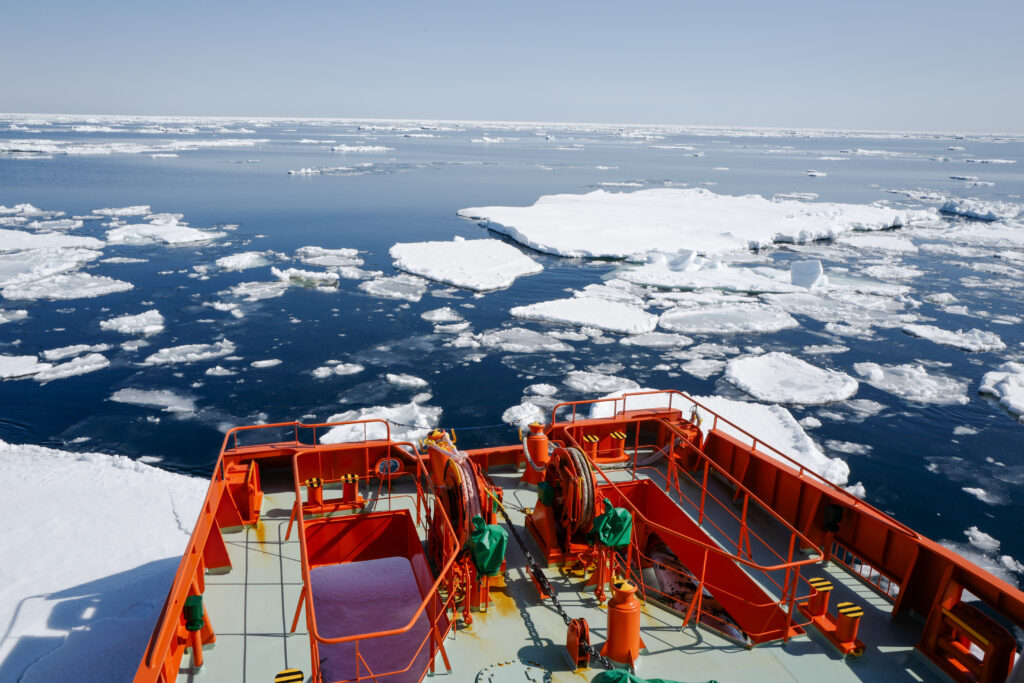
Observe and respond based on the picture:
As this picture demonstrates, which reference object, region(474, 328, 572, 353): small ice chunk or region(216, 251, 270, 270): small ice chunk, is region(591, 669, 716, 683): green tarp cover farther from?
region(216, 251, 270, 270): small ice chunk

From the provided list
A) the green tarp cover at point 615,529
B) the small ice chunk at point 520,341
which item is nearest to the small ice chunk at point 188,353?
the small ice chunk at point 520,341

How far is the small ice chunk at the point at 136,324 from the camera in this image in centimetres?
1377

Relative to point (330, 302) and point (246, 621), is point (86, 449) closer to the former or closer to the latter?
point (246, 621)

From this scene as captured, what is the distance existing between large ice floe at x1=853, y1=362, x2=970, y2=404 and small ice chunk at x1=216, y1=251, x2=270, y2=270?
53.6ft

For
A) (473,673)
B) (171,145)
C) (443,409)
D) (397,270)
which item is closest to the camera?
(473,673)

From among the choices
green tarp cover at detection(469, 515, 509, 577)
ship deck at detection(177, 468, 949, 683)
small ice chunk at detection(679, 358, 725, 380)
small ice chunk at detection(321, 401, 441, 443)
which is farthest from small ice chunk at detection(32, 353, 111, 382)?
small ice chunk at detection(679, 358, 725, 380)

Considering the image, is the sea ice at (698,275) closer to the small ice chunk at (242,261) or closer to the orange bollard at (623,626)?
the small ice chunk at (242,261)

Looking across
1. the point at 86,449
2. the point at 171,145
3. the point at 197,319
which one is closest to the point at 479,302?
the point at 197,319

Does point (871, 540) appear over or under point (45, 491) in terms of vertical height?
over

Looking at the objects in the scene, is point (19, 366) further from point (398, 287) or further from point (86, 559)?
point (398, 287)

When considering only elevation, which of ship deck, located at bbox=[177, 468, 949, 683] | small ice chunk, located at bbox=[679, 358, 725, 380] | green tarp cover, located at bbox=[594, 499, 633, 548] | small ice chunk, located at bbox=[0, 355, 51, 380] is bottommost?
small ice chunk, located at bbox=[679, 358, 725, 380]

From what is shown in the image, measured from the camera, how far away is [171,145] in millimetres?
73875

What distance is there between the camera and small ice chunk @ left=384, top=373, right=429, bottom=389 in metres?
11.5

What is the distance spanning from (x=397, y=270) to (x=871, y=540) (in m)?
16.4
